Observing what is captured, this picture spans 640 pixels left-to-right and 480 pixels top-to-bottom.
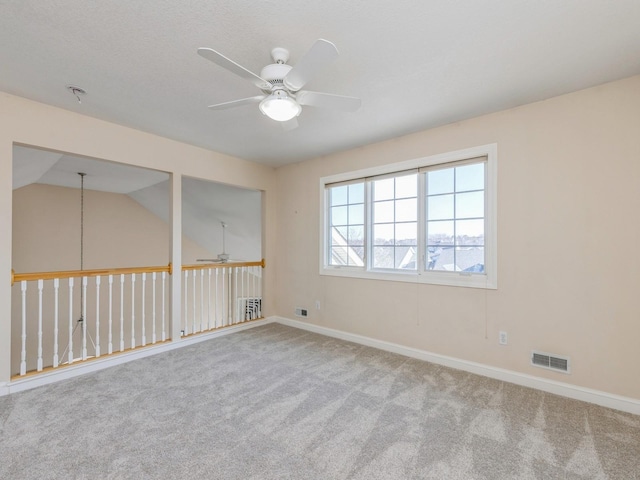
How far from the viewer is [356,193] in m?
3.93

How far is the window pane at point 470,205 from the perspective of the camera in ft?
9.67

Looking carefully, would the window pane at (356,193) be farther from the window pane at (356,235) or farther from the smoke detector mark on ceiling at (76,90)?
the smoke detector mark on ceiling at (76,90)

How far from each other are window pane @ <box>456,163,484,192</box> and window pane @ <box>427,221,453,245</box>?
0.39 meters

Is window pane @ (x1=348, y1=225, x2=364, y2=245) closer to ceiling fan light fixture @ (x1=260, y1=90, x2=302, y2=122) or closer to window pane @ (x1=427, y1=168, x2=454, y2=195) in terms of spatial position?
window pane @ (x1=427, y1=168, x2=454, y2=195)

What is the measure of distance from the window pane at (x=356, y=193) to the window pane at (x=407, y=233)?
25.4 inches

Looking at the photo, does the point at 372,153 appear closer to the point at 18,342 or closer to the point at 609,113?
the point at 609,113

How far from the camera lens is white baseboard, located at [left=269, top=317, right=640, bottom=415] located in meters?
2.25

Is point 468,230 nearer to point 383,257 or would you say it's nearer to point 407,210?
point 407,210

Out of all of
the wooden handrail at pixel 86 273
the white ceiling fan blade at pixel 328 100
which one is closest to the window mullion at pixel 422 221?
the white ceiling fan blade at pixel 328 100

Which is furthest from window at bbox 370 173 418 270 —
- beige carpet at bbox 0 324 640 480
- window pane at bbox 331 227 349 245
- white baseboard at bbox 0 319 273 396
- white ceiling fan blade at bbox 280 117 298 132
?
white baseboard at bbox 0 319 273 396

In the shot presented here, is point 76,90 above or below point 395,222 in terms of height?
above

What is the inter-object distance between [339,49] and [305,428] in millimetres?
2521

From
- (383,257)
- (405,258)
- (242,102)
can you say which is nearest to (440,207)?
(405,258)

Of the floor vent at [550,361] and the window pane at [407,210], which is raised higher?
the window pane at [407,210]
